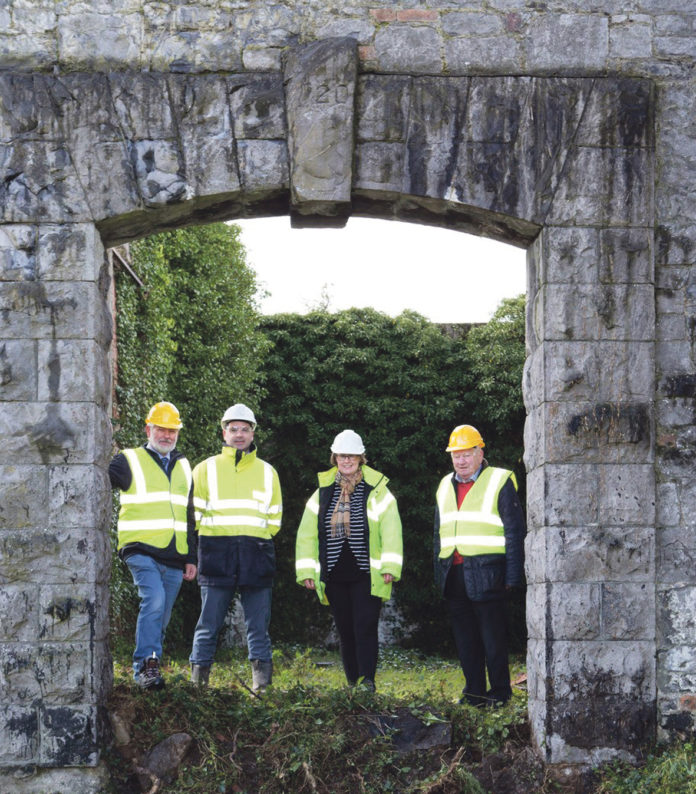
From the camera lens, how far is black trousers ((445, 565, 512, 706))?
6.65m

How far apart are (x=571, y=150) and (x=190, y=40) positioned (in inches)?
86.7

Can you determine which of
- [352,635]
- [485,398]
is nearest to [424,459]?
[485,398]

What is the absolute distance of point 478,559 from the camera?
6.69m

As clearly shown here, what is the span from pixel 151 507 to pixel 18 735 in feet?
5.09

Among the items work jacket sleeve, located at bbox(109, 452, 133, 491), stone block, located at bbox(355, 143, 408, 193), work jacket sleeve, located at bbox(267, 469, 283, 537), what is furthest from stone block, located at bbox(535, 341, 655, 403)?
work jacket sleeve, located at bbox(109, 452, 133, 491)

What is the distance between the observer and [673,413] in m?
6.02

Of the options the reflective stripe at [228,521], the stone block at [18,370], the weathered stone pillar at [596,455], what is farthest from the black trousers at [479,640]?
the stone block at [18,370]

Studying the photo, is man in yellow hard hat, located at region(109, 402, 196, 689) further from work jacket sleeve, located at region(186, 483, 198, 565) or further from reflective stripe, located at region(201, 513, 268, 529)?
reflective stripe, located at region(201, 513, 268, 529)

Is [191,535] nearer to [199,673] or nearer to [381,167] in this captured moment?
[199,673]

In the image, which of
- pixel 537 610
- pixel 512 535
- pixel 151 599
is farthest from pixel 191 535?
pixel 537 610

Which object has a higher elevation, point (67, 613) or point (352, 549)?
point (352, 549)

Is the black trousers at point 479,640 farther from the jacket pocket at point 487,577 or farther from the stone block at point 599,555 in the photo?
the stone block at point 599,555

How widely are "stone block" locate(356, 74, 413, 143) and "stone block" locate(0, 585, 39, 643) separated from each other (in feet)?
10.1

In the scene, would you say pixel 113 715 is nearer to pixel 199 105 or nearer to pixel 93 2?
pixel 199 105
